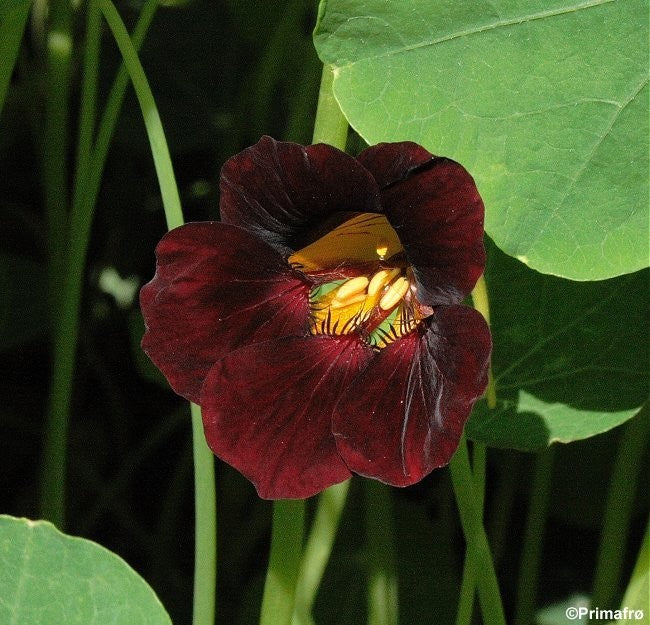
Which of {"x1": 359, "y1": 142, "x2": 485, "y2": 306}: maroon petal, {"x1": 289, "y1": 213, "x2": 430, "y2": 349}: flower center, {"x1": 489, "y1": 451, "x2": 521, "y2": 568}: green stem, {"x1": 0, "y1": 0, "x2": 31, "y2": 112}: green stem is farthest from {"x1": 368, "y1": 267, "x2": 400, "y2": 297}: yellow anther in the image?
{"x1": 489, "y1": 451, "x2": 521, "y2": 568}: green stem

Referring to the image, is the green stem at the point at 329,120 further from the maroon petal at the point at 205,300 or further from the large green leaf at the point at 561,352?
the large green leaf at the point at 561,352

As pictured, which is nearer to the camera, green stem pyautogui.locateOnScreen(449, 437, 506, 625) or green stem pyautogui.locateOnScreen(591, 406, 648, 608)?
green stem pyautogui.locateOnScreen(449, 437, 506, 625)

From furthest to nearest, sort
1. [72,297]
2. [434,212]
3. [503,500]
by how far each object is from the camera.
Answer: [503,500] < [72,297] < [434,212]

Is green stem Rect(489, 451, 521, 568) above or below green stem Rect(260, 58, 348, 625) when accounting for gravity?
below

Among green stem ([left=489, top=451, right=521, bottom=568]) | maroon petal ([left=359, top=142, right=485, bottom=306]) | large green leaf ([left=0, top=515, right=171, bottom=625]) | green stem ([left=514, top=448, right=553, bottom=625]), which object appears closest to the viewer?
maroon petal ([left=359, top=142, right=485, bottom=306])

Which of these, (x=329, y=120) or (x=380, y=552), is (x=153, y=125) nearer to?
(x=329, y=120)

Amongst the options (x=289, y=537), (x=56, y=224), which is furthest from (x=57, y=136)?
(x=289, y=537)

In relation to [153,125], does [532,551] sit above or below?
below

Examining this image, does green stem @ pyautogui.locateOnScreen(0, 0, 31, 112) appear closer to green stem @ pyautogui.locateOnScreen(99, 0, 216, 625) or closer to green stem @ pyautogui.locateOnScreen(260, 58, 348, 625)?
green stem @ pyautogui.locateOnScreen(99, 0, 216, 625)
